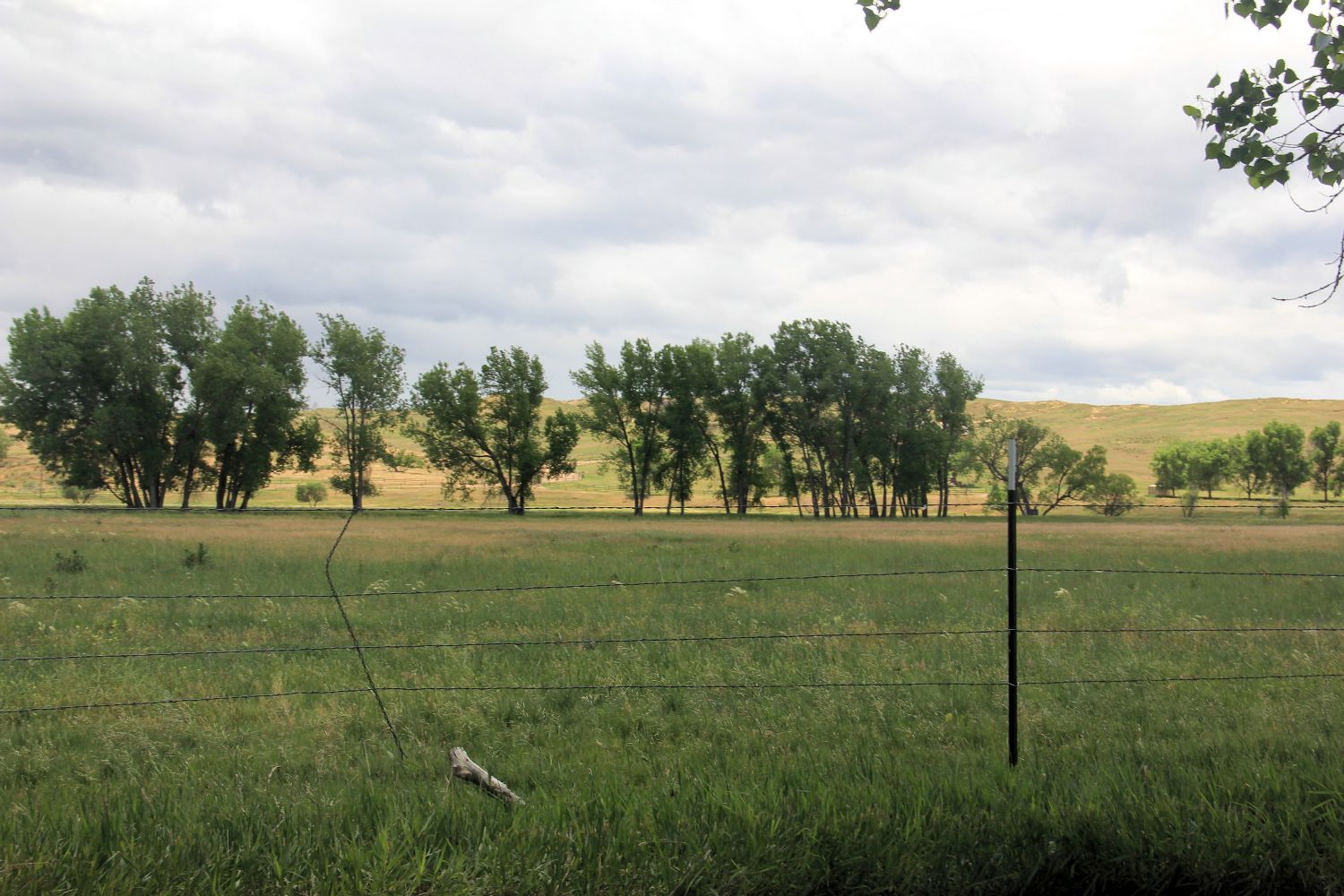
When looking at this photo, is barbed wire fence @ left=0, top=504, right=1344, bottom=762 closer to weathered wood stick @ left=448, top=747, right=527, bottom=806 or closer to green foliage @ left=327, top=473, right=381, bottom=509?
weathered wood stick @ left=448, top=747, right=527, bottom=806

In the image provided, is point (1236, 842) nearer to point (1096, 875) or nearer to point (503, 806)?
point (1096, 875)

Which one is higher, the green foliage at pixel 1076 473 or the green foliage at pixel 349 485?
the green foliage at pixel 1076 473

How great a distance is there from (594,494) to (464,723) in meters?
127

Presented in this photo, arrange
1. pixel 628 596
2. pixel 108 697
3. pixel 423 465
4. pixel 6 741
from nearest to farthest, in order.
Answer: pixel 6 741
pixel 108 697
pixel 628 596
pixel 423 465

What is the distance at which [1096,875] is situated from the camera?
4156mm

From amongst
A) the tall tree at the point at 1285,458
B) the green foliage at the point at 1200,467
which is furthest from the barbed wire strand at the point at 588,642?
the tall tree at the point at 1285,458

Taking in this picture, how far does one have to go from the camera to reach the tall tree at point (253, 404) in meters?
68.5

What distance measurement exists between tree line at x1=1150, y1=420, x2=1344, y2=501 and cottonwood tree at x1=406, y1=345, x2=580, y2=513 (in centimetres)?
8263

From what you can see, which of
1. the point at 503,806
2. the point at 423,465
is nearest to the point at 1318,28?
the point at 503,806

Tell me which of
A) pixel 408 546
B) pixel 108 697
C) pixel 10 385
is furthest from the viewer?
pixel 10 385

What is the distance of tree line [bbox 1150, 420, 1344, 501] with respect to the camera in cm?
11519

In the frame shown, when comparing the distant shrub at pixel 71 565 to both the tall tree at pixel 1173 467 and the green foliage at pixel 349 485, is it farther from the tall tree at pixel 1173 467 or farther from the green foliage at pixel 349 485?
the tall tree at pixel 1173 467

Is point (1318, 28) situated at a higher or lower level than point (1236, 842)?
higher

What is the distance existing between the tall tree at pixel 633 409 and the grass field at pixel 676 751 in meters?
66.1
